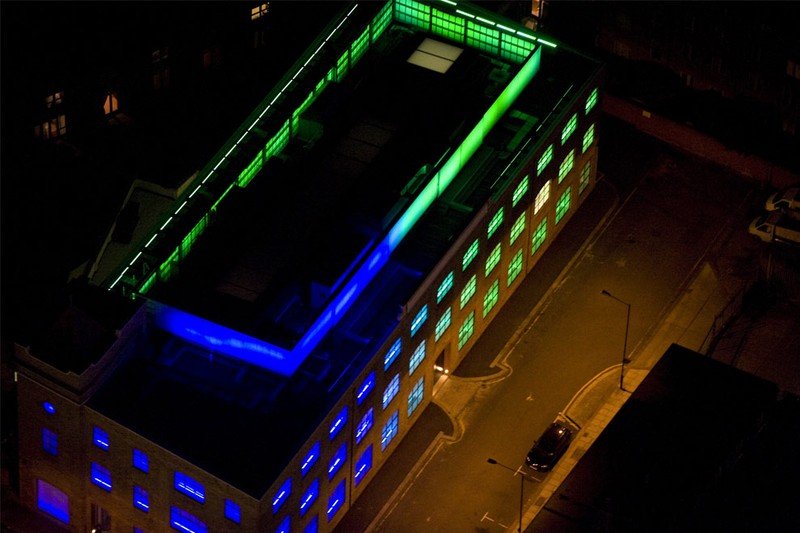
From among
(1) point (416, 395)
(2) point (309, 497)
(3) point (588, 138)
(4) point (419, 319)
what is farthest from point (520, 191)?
(2) point (309, 497)

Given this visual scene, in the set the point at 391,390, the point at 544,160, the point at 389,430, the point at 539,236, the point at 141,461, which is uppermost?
the point at 544,160

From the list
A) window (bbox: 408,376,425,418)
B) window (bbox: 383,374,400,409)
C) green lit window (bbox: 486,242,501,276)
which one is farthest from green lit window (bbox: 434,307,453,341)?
window (bbox: 383,374,400,409)

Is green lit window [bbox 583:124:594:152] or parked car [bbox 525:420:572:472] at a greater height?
green lit window [bbox 583:124:594:152]

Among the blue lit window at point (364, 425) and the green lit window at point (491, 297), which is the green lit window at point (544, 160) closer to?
the green lit window at point (491, 297)

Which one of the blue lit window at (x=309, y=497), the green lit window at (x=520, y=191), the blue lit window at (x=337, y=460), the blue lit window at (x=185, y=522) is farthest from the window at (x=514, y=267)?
the blue lit window at (x=185, y=522)

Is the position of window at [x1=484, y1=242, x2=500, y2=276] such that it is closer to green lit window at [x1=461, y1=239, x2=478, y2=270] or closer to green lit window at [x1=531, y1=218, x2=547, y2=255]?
green lit window at [x1=461, y1=239, x2=478, y2=270]

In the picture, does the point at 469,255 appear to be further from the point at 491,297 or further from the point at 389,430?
the point at 389,430
